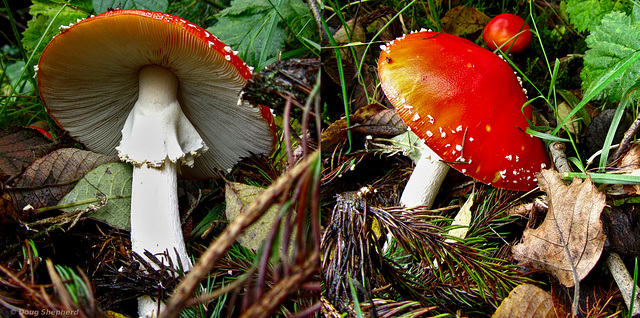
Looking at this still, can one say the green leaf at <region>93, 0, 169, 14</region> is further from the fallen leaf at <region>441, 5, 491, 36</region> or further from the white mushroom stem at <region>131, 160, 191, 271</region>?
the fallen leaf at <region>441, 5, 491, 36</region>

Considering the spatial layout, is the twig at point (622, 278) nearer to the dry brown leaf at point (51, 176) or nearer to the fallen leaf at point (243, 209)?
the fallen leaf at point (243, 209)

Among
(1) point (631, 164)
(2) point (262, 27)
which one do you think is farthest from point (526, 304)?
(2) point (262, 27)

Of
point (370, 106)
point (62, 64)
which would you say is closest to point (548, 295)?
point (370, 106)

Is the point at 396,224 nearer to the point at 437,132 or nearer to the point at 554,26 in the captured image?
the point at 437,132

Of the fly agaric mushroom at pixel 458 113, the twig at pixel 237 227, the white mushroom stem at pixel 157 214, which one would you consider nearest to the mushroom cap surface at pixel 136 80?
the white mushroom stem at pixel 157 214

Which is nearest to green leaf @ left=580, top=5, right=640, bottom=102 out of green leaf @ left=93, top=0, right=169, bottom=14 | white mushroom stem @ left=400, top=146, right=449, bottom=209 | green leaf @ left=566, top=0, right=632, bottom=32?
green leaf @ left=566, top=0, right=632, bottom=32

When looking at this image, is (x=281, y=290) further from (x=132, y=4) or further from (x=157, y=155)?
(x=132, y=4)
